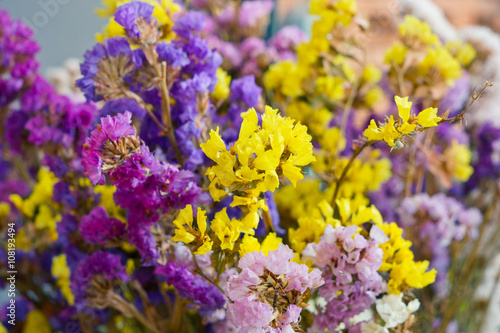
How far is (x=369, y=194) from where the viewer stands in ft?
1.87

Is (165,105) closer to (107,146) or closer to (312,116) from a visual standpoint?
(107,146)

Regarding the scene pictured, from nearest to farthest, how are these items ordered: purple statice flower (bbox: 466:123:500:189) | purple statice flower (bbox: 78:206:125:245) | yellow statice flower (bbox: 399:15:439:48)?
purple statice flower (bbox: 78:206:125:245) < yellow statice flower (bbox: 399:15:439:48) < purple statice flower (bbox: 466:123:500:189)

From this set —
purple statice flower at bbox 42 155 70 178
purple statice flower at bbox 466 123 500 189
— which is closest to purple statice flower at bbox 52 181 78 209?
purple statice flower at bbox 42 155 70 178

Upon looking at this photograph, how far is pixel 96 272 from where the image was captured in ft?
1.16

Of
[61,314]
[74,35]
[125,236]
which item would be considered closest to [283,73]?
[125,236]

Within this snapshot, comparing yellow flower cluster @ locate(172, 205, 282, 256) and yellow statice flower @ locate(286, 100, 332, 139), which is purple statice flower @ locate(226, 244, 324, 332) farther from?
yellow statice flower @ locate(286, 100, 332, 139)

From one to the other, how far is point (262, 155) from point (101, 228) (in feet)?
0.58

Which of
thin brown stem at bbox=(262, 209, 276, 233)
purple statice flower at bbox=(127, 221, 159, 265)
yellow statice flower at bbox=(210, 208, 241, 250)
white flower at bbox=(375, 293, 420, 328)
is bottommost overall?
white flower at bbox=(375, 293, 420, 328)

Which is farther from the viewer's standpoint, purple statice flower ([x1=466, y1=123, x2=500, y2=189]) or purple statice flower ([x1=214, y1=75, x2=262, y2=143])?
purple statice flower ([x1=466, y1=123, x2=500, y2=189])

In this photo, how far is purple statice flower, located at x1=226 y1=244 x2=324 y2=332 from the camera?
231mm

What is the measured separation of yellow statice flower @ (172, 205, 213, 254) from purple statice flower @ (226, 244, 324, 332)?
3 cm

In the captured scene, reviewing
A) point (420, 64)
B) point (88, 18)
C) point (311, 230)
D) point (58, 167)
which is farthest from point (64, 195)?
point (88, 18)

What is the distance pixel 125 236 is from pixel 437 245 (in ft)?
1.20

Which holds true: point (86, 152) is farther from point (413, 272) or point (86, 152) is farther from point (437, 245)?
point (437, 245)
